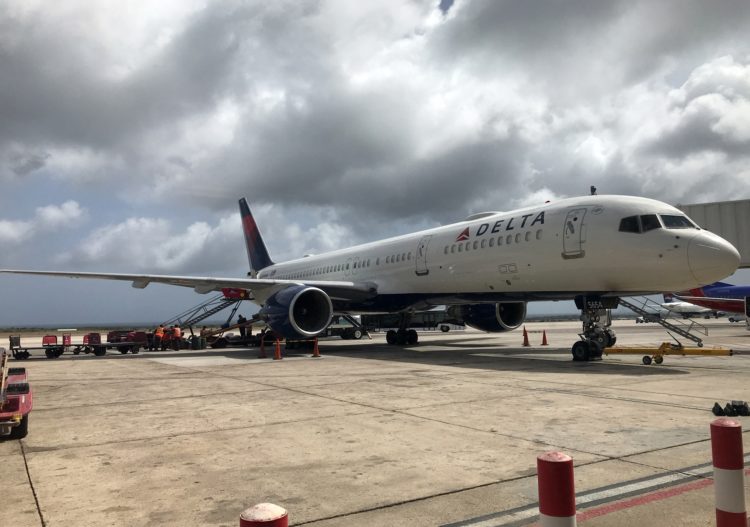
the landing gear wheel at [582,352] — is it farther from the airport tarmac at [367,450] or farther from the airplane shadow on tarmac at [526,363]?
the airport tarmac at [367,450]

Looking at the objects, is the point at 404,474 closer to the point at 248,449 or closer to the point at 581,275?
the point at 248,449

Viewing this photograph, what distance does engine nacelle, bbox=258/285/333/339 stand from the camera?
16.7 m

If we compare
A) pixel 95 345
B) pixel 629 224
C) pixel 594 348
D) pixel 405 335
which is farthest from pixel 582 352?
pixel 95 345

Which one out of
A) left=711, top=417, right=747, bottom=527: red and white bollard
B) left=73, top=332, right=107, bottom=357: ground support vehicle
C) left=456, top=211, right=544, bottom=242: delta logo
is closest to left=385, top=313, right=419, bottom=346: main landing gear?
left=456, top=211, right=544, bottom=242: delta logo

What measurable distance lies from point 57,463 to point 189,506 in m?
1.90

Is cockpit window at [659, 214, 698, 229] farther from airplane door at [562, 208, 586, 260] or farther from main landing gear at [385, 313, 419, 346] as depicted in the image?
main landing gear at [385, 313, 419, 346]

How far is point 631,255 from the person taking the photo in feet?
38.5

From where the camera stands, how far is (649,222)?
38.6ft

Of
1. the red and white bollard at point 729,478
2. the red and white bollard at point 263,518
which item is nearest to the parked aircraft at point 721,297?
the red and white bollard at point 729,478

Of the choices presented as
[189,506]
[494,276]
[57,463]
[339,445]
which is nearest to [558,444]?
[339,445]

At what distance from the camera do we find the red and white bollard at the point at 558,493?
2279mm

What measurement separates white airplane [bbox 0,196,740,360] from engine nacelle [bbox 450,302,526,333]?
0.13 feet

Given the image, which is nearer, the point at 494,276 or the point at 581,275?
the point at 581,275

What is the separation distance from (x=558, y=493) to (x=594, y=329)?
12.0 meters
